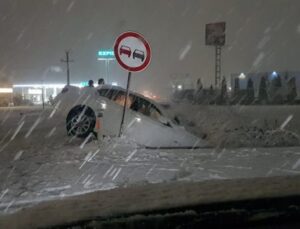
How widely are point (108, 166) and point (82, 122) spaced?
4.01 meters

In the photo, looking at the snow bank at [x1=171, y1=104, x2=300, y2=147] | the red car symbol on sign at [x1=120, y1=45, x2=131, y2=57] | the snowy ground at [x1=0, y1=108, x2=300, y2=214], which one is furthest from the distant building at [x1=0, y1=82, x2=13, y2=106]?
the red car symbol on sign at [x1=120, y1=45, x2=131, y2=57]

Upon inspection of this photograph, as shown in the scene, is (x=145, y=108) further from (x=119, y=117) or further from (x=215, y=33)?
(x=215, y=33)

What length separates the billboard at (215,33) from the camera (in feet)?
237

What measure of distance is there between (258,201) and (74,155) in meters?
7.47

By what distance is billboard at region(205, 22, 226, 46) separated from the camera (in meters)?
72.1

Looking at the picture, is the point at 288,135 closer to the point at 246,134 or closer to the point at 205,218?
the point at 246,134

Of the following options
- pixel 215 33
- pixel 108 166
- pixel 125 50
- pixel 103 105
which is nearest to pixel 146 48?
pixel 125 50

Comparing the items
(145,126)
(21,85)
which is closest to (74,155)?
(145,126)

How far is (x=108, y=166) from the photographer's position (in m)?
10.2

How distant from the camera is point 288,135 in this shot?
14.1 m

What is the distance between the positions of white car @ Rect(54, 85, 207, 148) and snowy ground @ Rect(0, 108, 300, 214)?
0.63 meters

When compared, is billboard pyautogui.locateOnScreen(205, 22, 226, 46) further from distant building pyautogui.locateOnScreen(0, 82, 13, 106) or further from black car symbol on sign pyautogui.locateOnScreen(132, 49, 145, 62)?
black car symbol on sign pyautogui.locateOnScreen(132, 49, 145, 62)

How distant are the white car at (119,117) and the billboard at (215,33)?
192 feet

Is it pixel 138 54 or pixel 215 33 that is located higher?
pixel 215 33
